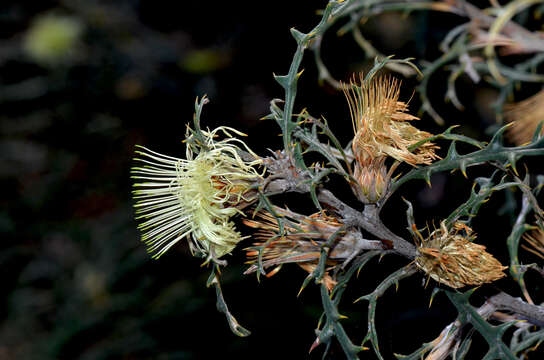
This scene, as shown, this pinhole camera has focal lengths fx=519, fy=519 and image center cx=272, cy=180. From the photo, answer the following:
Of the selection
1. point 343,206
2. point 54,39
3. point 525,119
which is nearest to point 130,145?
point 54,39

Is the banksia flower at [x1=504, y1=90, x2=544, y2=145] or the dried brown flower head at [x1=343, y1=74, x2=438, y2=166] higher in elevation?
the dried brown flower head at [x1=343, y1=74, x2=438, y2=166]

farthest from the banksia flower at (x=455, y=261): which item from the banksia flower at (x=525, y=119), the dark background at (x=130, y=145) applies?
the dark background at (x=130, y=145)

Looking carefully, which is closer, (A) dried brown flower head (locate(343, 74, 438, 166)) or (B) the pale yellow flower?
(A) dried brown flower head (locate(343, 74, 438, 166))

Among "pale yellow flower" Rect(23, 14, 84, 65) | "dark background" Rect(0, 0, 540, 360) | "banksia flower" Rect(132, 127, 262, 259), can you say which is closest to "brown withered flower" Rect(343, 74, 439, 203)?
"banksia flower" Rect(132, 127, 262, 259)

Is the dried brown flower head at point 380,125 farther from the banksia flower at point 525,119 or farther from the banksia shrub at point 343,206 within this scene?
the banksia flower at point 525,119

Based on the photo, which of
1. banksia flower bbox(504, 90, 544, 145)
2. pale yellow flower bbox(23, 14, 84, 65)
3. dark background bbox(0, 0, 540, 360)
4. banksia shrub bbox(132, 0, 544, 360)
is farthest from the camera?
pale yellow flower bbox(23, 14, 84, 65)

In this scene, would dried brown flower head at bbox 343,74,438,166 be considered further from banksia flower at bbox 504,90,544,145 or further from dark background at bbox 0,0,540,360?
dark background at bbox 0,0,540,360
